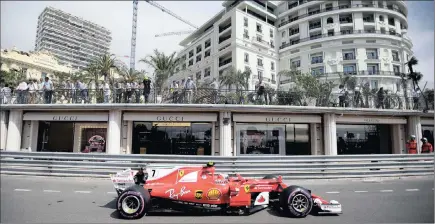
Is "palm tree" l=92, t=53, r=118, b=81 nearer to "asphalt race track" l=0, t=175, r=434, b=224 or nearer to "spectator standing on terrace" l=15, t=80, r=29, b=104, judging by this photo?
"asphalt race track" l=0, t=175, r=434, b=224

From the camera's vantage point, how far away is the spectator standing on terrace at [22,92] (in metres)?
12.4

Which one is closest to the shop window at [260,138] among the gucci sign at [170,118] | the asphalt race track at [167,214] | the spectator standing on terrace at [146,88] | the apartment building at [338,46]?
the apartment building at [338,46]

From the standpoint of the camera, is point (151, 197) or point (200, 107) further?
point (200, 107)

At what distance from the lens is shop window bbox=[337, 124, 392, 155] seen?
14.3 meters

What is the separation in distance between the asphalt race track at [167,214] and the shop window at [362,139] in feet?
18.4

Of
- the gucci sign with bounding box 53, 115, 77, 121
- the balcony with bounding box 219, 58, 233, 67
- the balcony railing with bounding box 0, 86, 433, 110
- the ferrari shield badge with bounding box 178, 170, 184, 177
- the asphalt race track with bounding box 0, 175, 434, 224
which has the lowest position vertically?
the asphalt race track with bounding box 0, 175, 434, 224

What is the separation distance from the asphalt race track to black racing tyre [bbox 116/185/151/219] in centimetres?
16

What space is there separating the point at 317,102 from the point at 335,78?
2.85 m

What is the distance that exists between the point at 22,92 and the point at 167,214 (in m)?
13.1

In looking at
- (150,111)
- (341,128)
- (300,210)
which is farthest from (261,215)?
(341,128)

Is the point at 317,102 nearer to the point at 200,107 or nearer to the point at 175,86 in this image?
the point at 200,107

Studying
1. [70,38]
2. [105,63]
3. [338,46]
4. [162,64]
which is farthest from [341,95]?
[70,38]

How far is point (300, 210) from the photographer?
4.79 meters

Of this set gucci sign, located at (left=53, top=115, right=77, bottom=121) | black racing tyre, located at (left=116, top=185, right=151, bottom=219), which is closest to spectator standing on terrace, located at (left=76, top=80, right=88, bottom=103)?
gucci sign, located at (left=53, top=115, right=77, bottom=121)
